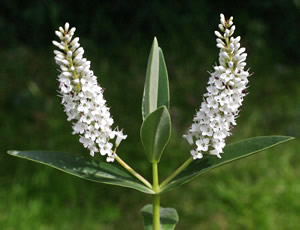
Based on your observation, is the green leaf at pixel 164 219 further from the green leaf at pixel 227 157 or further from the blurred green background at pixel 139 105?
the blurred green background at pixel 139 105

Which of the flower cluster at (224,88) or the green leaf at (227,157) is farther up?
the flower cluster at (224,88)

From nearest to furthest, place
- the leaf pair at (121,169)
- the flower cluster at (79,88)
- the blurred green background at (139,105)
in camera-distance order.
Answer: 1. the flower cluster at (79,88)
2. the leaf pair at (121,169)
3. the blurred green background at (139,105)

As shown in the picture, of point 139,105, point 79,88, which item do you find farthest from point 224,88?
point 139,105

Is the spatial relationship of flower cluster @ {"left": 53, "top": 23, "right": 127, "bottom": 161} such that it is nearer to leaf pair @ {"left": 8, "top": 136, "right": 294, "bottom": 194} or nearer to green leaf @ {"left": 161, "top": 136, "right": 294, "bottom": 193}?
leaf pair @ {"left": 8, "top": 136, "right": 294, "bottom": 194}

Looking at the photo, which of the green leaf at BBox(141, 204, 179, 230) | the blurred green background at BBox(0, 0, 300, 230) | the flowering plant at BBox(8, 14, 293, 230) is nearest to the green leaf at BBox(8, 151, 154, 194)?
the flowering plant at BBox(8, 14, 293, 230)

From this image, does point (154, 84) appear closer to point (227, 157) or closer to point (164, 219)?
point (227, 157)

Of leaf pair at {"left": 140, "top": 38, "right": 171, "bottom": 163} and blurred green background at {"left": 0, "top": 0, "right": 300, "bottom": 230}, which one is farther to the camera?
blurred green background at {"left": 0, "top": 0, "right": 300, "bottom": 230}

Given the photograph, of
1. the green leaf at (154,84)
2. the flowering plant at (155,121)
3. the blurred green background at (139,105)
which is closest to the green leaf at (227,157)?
the flowering plant at (155,121)
